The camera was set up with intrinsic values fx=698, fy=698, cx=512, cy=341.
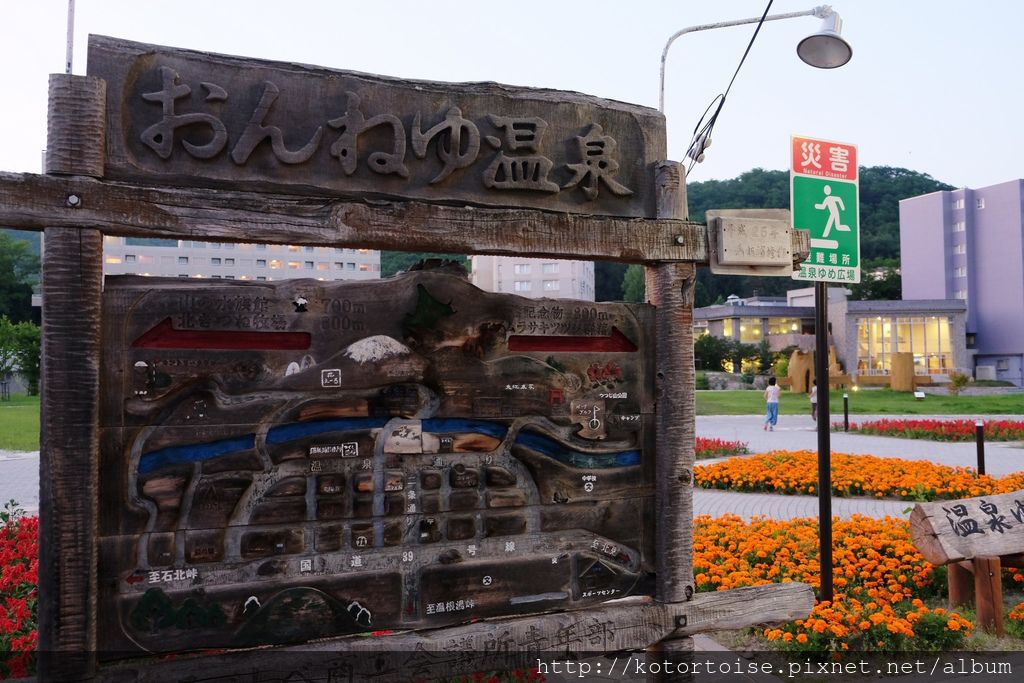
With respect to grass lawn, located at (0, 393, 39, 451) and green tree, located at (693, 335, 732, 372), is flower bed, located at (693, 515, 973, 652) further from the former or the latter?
green tree, located at (693, 335, 732, 372)

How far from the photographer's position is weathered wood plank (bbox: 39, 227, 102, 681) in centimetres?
285

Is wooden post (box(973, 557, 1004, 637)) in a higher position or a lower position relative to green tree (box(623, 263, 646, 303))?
lower

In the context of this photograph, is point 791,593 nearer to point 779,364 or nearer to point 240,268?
point 779,364

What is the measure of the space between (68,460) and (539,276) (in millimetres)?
48945

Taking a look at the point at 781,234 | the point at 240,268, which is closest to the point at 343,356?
the point at 781,234

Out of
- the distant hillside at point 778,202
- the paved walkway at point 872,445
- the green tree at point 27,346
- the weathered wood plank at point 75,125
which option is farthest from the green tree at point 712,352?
the weathered wood plank at point 75,125

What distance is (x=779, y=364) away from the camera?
42.1 meters

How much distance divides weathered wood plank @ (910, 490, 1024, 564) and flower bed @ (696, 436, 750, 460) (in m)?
9.32

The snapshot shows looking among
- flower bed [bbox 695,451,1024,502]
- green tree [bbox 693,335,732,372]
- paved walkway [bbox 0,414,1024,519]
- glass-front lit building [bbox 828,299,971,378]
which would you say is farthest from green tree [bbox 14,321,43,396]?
glass-front lit building [bbox 828,299,971,378]

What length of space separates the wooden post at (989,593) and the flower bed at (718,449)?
9.52 meters

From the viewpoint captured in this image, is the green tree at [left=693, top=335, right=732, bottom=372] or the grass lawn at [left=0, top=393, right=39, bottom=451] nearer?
the grass lawn at [left=0, top=393, right=39, bottom=451]

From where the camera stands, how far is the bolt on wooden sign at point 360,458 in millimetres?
3037

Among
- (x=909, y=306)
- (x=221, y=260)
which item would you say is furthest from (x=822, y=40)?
(x=909, y=306)

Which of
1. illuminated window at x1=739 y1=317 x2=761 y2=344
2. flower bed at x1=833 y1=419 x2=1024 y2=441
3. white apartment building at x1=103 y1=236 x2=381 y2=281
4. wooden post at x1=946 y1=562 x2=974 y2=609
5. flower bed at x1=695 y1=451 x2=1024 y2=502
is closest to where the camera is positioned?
wooden post at x1=946 y1=562 x2=974 y2=609
